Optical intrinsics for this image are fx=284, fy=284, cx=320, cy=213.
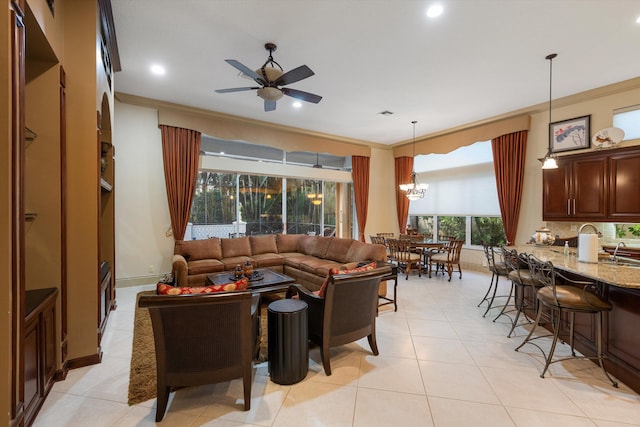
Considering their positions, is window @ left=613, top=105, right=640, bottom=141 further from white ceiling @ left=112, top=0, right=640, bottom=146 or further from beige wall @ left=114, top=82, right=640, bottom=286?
white ceiling @ left=112, top=0, right=640, bottom=146

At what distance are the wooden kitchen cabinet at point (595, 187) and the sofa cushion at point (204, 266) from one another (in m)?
5.78

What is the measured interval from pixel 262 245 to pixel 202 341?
387cm

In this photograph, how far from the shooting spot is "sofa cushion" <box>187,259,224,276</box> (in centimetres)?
461

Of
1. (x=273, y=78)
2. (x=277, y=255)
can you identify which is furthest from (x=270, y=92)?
(x=277, y=255)

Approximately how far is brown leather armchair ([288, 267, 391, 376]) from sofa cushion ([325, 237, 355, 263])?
229cm

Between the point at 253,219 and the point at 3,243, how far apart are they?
5172 millimetres

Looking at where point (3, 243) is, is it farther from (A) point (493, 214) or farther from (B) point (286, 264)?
(A) point (493, 214)

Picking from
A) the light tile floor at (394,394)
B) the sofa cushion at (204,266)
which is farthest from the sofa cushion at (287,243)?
the light tile floor at (394,394)

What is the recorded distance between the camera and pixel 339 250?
518 centimetres

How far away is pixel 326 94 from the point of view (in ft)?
15.6

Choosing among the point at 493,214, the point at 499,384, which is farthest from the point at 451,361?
the point at 493,214

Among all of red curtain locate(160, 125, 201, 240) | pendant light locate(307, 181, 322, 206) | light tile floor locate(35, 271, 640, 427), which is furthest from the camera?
pendant light locate(307, 181, 322, 206)

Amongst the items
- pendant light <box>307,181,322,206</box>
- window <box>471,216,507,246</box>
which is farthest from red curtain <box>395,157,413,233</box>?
pendant light <box>307,181,322,206</box>

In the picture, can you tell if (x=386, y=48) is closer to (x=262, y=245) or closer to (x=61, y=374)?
(x=262, y=245)
